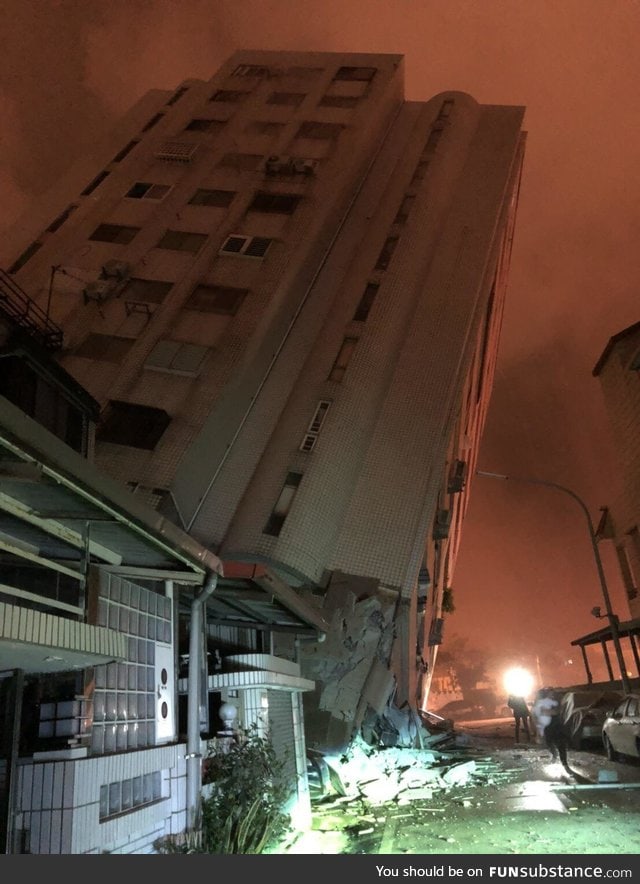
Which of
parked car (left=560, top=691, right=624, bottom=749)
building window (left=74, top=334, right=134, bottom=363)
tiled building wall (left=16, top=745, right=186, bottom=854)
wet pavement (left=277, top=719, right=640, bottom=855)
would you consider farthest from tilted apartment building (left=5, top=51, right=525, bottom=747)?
parked car (left=560, top=691, right=624, bottom=749)

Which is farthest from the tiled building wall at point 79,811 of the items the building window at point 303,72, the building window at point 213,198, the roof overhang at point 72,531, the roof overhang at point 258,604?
the building window at point 303,72

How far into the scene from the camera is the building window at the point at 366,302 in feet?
73.4

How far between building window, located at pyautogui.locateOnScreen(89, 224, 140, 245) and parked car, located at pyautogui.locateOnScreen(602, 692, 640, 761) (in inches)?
875

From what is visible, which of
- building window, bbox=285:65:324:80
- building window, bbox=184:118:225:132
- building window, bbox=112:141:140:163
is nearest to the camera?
building window, bbox=112:141:140:163

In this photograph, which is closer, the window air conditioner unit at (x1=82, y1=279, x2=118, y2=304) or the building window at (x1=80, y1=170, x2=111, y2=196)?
the window air conditioner unit at (x1=82, y1=279, x2=118, y2=304)

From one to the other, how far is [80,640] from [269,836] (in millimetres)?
4058

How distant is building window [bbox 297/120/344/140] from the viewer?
26891 millimetres

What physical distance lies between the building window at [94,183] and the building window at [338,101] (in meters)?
11.4

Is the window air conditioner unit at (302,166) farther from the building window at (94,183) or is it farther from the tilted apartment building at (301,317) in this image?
the building window at (94,183)

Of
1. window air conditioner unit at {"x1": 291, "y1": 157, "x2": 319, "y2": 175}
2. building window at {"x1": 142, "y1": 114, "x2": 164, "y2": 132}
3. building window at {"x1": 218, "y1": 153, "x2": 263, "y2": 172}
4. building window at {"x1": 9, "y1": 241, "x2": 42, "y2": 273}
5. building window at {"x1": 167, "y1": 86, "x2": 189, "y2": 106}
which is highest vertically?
building window at {"x1": 167, "y1": 86, "x2": 189, "y2": 106}

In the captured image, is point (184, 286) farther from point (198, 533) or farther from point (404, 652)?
point (404, 652)

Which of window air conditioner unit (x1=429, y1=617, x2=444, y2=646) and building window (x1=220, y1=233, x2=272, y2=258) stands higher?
building window (x1=220, y1=233, x2=272, y2=258)

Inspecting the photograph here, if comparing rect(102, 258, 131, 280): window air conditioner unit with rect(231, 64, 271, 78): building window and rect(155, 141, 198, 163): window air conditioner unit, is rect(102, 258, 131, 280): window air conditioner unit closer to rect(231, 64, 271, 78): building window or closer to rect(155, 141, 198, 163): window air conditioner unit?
rect(155, 141, 198, 163): window air conditioner unit

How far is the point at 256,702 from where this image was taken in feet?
26.5
